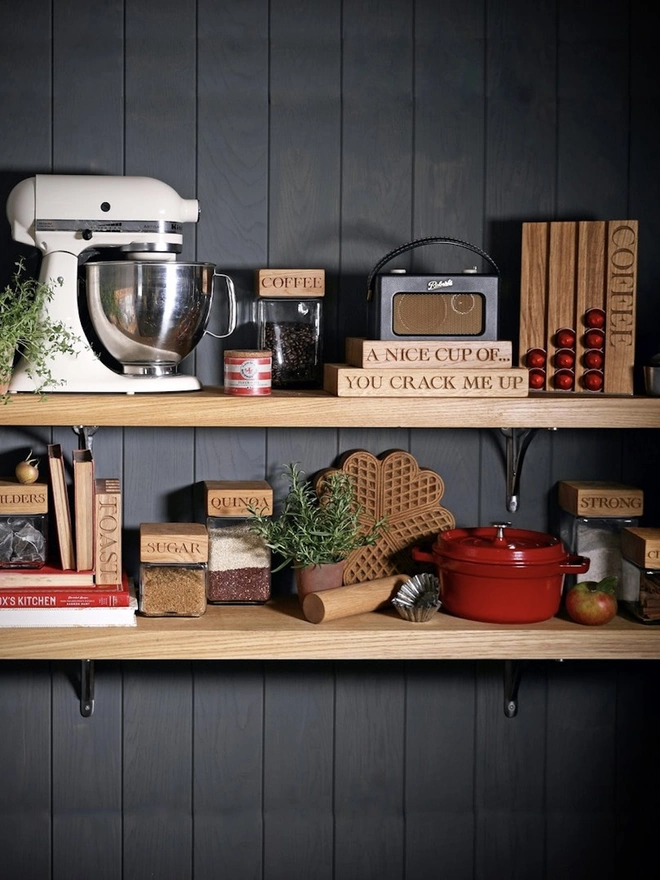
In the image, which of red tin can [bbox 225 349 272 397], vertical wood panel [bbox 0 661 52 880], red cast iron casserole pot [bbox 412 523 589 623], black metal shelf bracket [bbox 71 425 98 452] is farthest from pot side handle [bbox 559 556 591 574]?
vertical wood panel [bbox 0 661 52 880]

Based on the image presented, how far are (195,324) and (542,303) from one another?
1.95ft

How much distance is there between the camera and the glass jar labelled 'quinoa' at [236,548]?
190 cm

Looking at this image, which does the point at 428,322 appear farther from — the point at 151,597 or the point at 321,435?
the point at 151,597

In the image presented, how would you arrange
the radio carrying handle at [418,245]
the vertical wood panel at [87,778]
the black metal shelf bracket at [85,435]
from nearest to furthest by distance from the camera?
the radio carrying handle at [418,245], the black metal shelf bracket at [85,435], the vertical wood panel at [87,778]

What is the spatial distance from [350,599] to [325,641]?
10 centimetres

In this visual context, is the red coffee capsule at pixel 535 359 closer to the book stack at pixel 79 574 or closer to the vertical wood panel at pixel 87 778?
the book stack at pixel 79 574

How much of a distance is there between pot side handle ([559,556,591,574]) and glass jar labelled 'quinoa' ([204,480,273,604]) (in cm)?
48

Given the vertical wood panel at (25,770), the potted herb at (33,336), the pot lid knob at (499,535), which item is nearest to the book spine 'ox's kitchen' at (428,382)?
the pot lid knob at (499,535)

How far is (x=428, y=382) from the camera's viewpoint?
1.82m

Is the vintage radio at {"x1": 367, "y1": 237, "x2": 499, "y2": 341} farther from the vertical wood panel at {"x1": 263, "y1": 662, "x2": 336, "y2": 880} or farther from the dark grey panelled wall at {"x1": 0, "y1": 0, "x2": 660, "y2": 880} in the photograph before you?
the vertical wood panel at {"x1": 263, "y1": 662, "x2": 336, "y2": 880}

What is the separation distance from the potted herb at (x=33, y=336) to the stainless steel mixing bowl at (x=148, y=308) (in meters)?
0.06

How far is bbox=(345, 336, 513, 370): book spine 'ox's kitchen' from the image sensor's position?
182 cm

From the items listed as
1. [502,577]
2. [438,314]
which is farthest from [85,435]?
[502,577]

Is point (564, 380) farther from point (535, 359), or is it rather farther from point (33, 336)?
point (33, 336)
